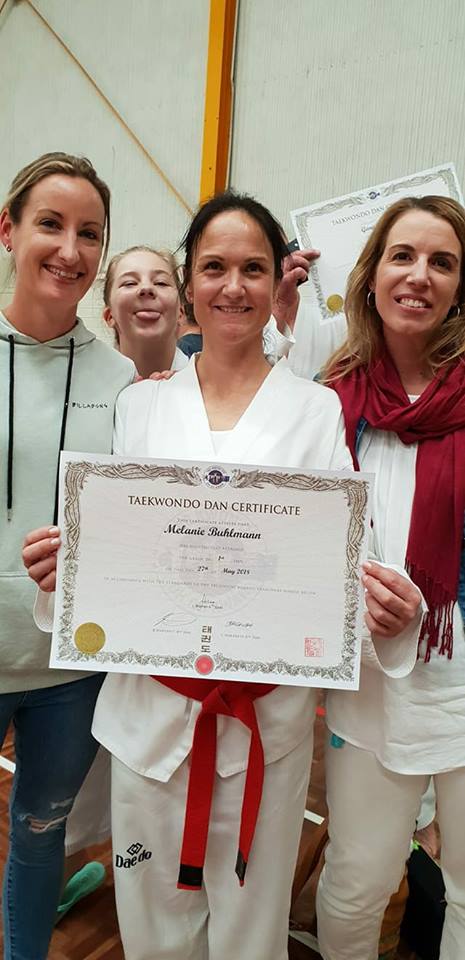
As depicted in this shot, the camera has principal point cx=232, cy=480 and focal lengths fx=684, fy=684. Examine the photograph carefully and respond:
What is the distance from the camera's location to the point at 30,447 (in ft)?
4.07

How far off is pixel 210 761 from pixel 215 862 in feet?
0.70

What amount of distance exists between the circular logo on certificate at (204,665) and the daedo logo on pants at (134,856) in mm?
376

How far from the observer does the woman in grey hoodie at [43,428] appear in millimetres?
1236

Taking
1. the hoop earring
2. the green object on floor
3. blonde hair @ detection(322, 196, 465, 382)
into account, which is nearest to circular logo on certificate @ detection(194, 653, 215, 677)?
blonde hair @ detection(322, 196, 465, 382)

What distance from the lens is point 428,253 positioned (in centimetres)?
132

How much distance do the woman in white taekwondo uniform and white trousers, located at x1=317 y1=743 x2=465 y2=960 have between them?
159mm

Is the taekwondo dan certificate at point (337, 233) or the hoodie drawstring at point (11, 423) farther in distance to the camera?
the taekwondo dan certificate at point (337, 233)

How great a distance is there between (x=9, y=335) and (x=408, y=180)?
40.5 inches

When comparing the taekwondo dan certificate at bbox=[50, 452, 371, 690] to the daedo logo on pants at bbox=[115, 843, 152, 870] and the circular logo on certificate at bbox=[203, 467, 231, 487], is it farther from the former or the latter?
the daedo logo on pants at bbox=[115, 843, 152, 870]

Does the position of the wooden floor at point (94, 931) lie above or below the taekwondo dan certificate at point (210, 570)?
below

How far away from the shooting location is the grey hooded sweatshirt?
4.04ft

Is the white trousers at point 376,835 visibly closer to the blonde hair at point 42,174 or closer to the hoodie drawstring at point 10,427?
the hoodie drawstring at point 10,427

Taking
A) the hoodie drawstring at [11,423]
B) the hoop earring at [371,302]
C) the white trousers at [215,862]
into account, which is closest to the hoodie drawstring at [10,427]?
the hoodie drawstring at [11,423]

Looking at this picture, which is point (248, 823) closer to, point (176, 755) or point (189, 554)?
point (176, 755)
